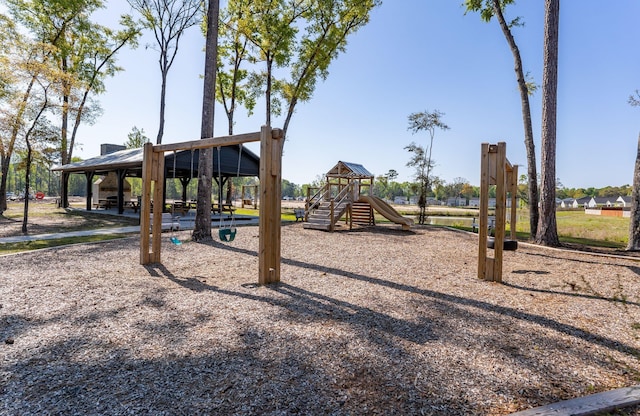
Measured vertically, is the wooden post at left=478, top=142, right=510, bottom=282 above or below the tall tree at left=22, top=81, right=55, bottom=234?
below

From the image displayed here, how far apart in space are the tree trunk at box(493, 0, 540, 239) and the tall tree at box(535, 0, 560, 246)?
0.83 meters

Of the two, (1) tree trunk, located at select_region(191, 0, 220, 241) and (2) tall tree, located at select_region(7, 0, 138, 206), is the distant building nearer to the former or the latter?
(2) tall tree, located at select_region(7, 0, 138, 206)

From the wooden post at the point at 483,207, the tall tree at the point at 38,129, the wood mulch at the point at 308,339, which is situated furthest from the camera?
the tall tree at the point at 38,129

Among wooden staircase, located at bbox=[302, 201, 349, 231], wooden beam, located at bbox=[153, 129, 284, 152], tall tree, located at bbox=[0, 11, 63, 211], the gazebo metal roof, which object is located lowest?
wooden staircase, located at bbox=[302, 201, 349, 231]

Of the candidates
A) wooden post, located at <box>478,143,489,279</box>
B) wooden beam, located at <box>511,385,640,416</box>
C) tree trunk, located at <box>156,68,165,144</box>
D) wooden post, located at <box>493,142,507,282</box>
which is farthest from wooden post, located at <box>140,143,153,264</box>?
tree trunk, located at <box>156,68,165,144</box>

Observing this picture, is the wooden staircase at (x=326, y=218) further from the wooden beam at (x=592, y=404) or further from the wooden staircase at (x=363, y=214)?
the wooden beam at (x=592, y=404)

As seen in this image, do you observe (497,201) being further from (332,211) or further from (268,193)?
(332,211)

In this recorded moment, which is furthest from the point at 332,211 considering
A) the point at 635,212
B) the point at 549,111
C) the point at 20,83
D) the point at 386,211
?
the point at 20,83

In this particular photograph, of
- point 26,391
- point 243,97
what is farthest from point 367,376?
point 243,97

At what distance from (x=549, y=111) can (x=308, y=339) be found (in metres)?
Answer: 10.2

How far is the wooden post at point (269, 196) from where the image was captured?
5332 mm

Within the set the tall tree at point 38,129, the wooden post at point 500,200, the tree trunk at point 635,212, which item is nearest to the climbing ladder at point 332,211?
the wooden post at point 500,200

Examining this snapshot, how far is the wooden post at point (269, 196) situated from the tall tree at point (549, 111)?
8.57 m

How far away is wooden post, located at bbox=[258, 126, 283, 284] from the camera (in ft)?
17.5
